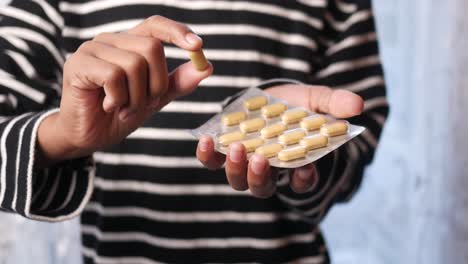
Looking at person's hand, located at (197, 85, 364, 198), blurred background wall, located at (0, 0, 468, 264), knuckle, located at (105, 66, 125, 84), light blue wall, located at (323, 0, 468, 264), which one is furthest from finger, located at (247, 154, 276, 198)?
light blue wall, located at (323, 0, 468, 264)

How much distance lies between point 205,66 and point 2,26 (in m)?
0.24

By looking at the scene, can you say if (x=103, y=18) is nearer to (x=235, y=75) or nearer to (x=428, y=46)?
(x=235, y=75)

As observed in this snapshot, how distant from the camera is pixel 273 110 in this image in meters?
0.44

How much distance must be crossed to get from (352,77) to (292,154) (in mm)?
191

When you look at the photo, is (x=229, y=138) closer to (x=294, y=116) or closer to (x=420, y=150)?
(x=294, y=116)

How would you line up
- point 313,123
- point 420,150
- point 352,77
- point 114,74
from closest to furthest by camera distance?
point 114,74, point 313,123, point 352,77, point 420,150

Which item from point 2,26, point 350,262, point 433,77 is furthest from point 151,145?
point 350,262

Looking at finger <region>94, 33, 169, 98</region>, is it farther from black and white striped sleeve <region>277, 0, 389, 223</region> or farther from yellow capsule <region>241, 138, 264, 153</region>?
black and white striped sleeve <region>277, 0, 389, 223</region>

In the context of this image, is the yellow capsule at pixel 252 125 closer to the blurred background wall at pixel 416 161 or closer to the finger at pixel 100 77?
the finger at pixel 100 77

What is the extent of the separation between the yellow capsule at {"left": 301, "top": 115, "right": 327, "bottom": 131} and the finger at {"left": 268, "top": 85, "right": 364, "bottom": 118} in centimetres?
1

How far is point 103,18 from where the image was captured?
0.51 meters

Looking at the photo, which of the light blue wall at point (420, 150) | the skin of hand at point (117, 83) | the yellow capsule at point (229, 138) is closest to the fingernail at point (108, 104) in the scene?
the skin of hand at point (117, 83)

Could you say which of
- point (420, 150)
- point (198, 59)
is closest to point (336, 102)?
point (198, 59)

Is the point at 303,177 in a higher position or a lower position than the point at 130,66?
lower
